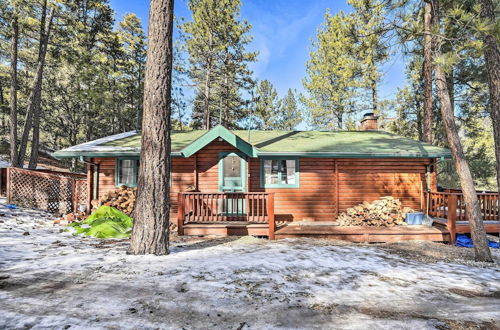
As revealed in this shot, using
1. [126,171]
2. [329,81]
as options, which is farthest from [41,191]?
[329,81]

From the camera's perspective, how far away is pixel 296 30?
19328 mm

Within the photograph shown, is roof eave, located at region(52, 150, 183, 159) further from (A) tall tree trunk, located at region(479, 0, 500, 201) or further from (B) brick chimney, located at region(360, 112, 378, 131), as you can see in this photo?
(B) brick chimney, located at region(360, 112, 378, 131)

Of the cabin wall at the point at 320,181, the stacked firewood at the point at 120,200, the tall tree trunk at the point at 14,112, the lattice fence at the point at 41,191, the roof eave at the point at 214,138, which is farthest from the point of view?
the tall tree trunk at the point at 14,112

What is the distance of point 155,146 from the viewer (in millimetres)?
4793

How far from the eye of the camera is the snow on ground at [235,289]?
8.24 feet

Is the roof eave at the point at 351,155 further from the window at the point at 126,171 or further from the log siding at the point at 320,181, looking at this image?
the window at the point at 126,171

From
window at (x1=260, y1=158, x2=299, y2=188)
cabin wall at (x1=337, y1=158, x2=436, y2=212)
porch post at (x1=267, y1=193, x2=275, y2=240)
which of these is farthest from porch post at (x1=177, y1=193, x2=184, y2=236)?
cabin wall at (x1=337, y1=158, x2=436, y2=212)

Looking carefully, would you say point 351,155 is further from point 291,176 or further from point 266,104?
point 266,104

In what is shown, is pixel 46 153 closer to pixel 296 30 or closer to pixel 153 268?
pixel 296 30

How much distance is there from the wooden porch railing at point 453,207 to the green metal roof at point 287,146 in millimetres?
1468

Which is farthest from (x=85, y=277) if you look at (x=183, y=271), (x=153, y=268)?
(x=183, y=271)

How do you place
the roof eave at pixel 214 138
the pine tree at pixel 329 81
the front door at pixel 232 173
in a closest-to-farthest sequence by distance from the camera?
the roof eave at pixel 214 138
the front door at pixel 232 173
the pine tree at pixel 329 81

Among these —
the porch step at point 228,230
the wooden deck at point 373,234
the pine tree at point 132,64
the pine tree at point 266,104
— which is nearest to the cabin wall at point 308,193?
the wooden deck at point 373,234

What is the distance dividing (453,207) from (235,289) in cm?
715
